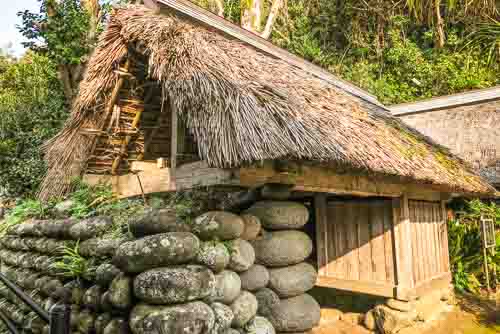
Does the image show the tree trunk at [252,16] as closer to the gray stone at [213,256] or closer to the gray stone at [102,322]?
the gray stone at [213,256]

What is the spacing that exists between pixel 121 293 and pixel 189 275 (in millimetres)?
569

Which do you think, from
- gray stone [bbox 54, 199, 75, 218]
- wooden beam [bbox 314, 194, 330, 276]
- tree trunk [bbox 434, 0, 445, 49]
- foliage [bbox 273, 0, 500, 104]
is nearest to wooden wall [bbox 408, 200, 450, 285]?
wooden beam [bbox 314, 194, 330, 276]

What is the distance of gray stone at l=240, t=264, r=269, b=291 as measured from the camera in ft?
10.2

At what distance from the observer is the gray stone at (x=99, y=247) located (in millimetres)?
3314

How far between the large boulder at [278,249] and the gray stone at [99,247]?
1322mm

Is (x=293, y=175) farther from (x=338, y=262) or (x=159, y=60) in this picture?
(x=338, y=262)

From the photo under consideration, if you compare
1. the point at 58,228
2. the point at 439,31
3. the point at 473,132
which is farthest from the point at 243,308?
the point at 439,31

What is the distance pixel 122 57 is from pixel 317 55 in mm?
10317

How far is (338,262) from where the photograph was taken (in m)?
5.46

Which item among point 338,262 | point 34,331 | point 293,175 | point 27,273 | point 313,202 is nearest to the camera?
point 293,175

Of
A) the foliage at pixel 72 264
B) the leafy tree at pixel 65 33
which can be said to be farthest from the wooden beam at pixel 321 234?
the leafy tree at pixel 65 33

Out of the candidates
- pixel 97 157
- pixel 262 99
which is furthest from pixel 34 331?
pixel 262 99

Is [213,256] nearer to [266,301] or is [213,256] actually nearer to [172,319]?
[172,319]

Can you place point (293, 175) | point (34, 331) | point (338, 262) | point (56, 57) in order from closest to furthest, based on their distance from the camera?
point (293, 175)
point (34, 331)
point (338, 262)
point (56, 57)
